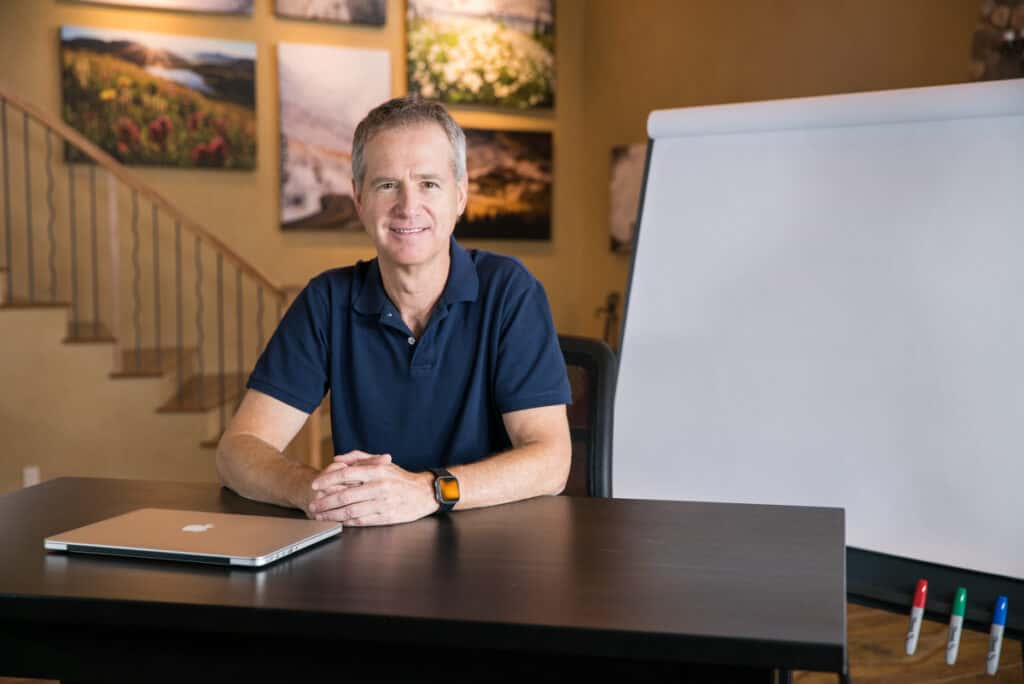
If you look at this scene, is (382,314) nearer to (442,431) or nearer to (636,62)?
(442,431)

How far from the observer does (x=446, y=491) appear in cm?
150

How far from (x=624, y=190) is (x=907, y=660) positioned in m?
3.91

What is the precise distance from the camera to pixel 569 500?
1.59m

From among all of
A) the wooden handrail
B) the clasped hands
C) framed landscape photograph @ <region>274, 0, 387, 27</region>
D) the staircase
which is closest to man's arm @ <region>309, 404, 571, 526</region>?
the clasped hands

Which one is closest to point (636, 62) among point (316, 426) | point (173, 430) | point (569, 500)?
→ point (316, 426)

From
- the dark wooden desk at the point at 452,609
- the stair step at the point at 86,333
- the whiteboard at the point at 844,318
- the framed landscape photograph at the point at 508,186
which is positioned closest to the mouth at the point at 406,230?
the dark wooden desk at the point at 452,609

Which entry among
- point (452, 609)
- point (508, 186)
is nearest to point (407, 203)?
point (452, 609)

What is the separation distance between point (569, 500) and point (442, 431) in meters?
0.32

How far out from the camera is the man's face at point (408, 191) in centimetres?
174

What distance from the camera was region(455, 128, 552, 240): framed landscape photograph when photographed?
726cm

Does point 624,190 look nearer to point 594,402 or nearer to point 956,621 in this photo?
point 594,402

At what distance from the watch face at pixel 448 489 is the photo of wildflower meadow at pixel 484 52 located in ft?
19.1

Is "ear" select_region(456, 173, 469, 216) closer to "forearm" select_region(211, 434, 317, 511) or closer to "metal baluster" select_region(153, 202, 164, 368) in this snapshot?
"forearm" select_region(211, 434, 317, 511)

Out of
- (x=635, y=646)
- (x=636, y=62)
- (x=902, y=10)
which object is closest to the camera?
(x=635, y=646)
